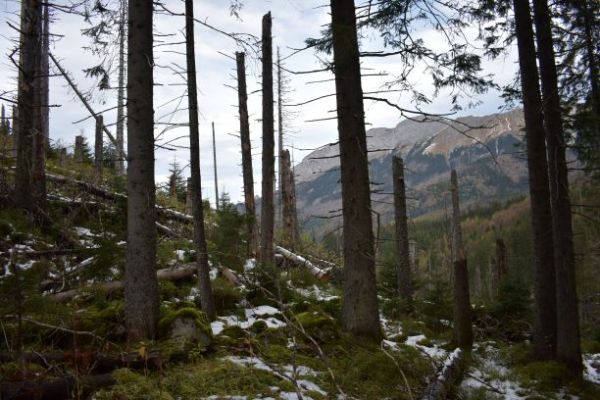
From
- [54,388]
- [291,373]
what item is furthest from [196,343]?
[54,388]

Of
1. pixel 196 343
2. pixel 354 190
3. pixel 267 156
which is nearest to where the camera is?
pixel 196 343

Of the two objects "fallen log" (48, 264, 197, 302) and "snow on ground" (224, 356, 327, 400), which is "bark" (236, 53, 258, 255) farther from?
"snow on ground" (224, 356, 327, 400)

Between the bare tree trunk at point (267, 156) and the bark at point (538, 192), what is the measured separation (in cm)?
703

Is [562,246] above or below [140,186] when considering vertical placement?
below

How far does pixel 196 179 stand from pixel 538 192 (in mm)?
6681

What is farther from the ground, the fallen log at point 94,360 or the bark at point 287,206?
the bark at point 287,206

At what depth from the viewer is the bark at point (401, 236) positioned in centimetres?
1410

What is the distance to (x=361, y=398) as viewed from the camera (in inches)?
213

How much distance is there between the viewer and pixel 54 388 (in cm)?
400

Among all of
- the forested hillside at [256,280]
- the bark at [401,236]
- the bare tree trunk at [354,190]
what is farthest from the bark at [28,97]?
the bark at [401,236]

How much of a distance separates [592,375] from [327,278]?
7.62m

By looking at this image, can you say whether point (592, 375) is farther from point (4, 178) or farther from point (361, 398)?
point (4, 178)

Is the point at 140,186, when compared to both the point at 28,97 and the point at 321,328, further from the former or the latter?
the point at 28,97

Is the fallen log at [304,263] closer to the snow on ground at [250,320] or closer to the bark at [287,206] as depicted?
the bark at [287,206]
